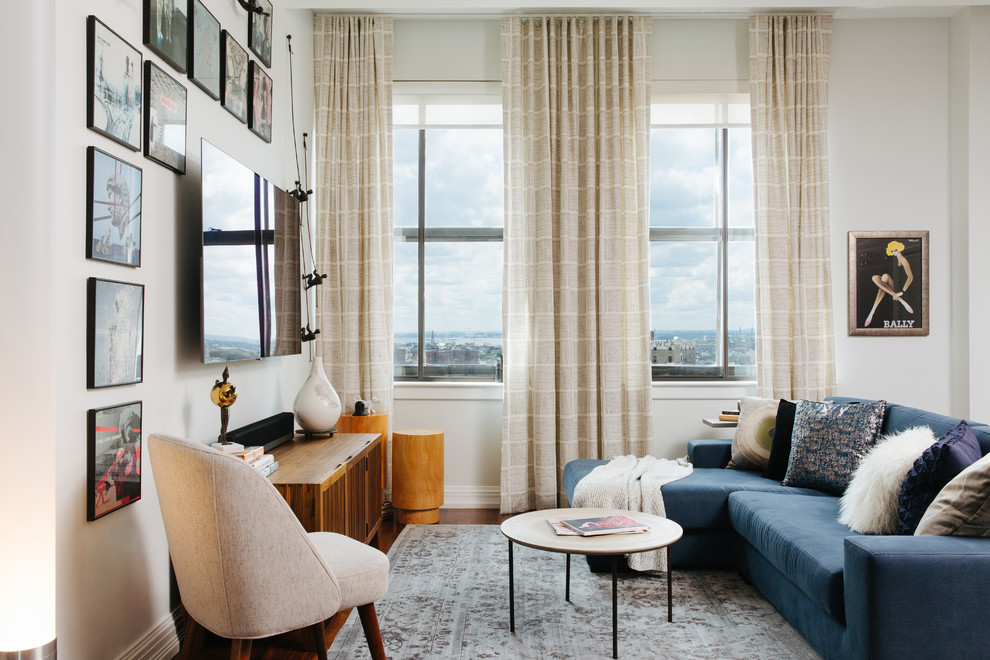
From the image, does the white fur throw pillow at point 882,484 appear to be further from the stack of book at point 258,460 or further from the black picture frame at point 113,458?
the black picture frame at point 113,458

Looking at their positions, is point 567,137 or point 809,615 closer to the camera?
point 809,615

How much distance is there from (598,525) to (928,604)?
1.00 m

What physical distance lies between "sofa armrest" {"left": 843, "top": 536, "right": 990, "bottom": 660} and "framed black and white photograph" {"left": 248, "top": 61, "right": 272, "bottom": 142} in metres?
3.01

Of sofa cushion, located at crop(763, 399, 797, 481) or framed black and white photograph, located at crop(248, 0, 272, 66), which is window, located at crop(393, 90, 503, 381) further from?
sofa cushion, located at crop(763, 399, 797, 481)

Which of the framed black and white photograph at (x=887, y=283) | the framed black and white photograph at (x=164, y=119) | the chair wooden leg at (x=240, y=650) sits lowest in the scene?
the chair wooden leg at (x=240, y=650)

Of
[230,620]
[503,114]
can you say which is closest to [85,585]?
[230,620]

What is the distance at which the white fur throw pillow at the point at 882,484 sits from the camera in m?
2.18

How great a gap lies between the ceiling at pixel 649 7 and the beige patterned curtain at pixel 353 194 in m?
0.22

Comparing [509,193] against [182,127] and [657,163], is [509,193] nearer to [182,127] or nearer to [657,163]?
[657,163]

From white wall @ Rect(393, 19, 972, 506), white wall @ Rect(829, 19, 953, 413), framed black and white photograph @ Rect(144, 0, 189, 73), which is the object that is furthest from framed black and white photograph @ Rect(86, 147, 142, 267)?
white wall @ Rect(829, 19, 953, 413)

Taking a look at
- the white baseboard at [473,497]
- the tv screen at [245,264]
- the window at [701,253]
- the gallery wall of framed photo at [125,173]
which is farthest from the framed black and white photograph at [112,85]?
the window at [701,253]

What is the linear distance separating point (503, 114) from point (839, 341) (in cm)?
258

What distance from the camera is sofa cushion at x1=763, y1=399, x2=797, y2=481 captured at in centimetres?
319

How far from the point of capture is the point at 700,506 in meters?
2.95
